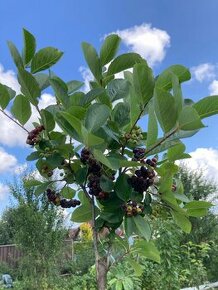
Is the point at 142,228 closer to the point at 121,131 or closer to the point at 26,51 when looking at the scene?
the point at 121,131

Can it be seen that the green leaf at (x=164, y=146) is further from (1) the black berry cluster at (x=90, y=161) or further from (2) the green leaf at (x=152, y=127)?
(1) the black berry cluster at (x=90, y=161)

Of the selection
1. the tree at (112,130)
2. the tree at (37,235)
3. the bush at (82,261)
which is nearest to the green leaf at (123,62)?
the tree at (112,130)

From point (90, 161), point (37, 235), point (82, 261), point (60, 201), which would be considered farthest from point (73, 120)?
point (82, 261)

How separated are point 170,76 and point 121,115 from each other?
197 millimetres

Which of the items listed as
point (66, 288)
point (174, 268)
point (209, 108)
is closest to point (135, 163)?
point (209, 108)

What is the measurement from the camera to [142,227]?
1.10m

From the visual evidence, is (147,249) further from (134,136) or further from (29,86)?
(29,86)

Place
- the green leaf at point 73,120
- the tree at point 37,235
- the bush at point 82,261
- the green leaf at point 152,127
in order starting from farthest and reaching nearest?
the bush at point 82,261 → the tree at point 37,235 → the green leaf at point 152,127 → the green leaf at point 73,120

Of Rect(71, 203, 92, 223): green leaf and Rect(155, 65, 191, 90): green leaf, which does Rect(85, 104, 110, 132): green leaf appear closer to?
Rect(155, 65, 191, 90): green leaf

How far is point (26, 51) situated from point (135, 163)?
15.6 inches

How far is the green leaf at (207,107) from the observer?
0.98 m

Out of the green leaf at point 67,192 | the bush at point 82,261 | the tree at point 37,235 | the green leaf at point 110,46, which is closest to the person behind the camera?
the green leaf at point 110,46

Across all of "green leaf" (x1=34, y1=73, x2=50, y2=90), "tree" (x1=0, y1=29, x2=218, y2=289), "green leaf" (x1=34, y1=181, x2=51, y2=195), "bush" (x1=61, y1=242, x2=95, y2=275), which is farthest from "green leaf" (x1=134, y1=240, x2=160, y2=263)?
"bush" (x1=61, y1=242, x2=95, y2=275)

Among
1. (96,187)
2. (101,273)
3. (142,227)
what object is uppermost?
(96,187)
